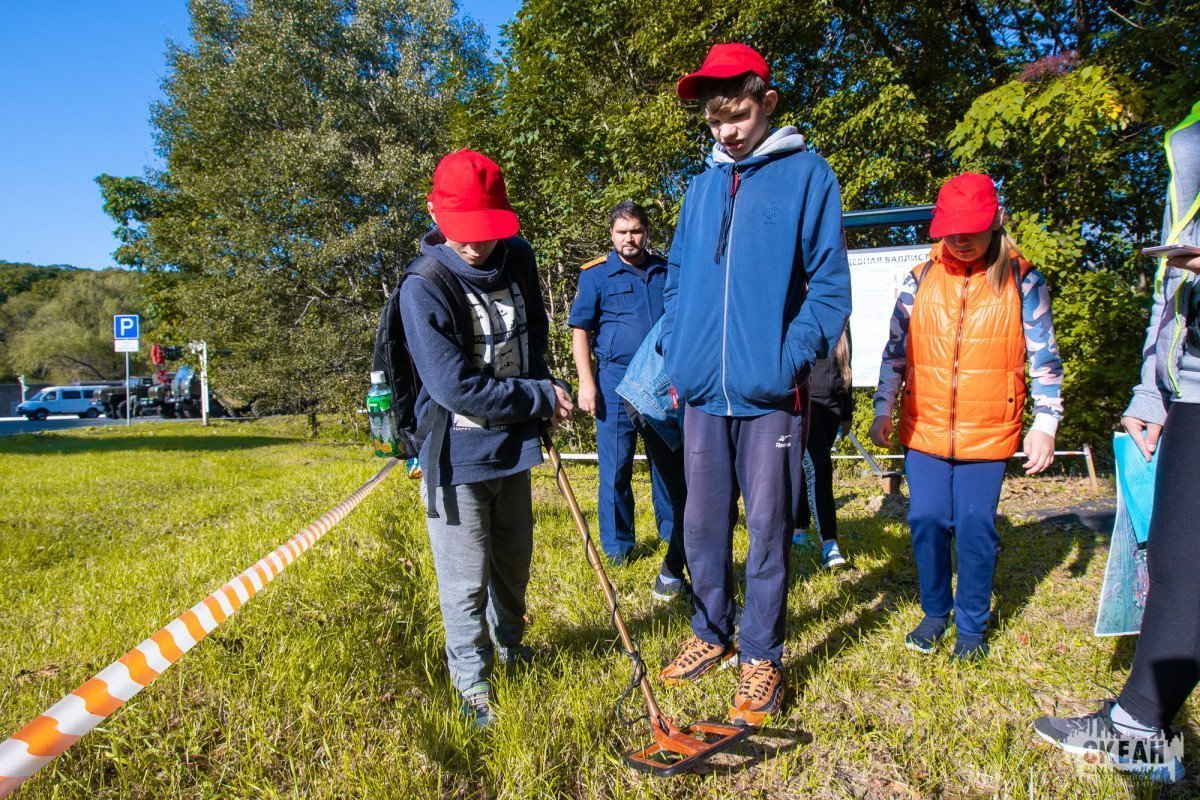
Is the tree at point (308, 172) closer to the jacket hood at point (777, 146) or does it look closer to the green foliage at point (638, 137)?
the green foliage at point (638, 137)

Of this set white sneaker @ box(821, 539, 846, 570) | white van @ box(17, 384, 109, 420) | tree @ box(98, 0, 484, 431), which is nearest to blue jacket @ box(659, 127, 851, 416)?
white sneaker @ box(821, 539, 846, 570)

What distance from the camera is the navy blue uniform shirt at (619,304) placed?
14.3 feet

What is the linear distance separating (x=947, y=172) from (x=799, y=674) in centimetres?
775

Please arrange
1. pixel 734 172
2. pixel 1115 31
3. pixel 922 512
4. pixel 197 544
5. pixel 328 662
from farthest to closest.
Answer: pixel 1115 31, pixel 197 544, pixel 922 512, pixel 328 662, pixel 734 172

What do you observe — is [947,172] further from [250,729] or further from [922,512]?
[250,729]

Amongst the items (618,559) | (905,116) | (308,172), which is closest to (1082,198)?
(905,116)

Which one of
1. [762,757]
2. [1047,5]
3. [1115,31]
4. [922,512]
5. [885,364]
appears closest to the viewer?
[762,757]

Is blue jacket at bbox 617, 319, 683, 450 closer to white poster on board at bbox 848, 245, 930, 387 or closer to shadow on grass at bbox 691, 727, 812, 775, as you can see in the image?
shadow on grass at bbox 691, 727, 812, 775

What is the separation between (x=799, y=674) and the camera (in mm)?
2877

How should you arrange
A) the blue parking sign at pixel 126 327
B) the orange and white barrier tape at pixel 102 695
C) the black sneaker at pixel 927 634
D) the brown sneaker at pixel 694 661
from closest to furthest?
the orange and white barrier tape at pixel 102 695
the brown sneaker at pixel 694 661
the black sneaker at pixel 927 634
the blue parking sign at pixel 126 327

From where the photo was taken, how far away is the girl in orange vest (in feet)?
9.64

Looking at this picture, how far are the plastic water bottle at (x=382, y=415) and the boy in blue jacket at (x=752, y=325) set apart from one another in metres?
1.06

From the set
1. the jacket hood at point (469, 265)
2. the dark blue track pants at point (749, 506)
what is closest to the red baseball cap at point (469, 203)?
the jacket hood at point (469, 265)

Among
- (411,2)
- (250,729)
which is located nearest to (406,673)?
(250,729)
